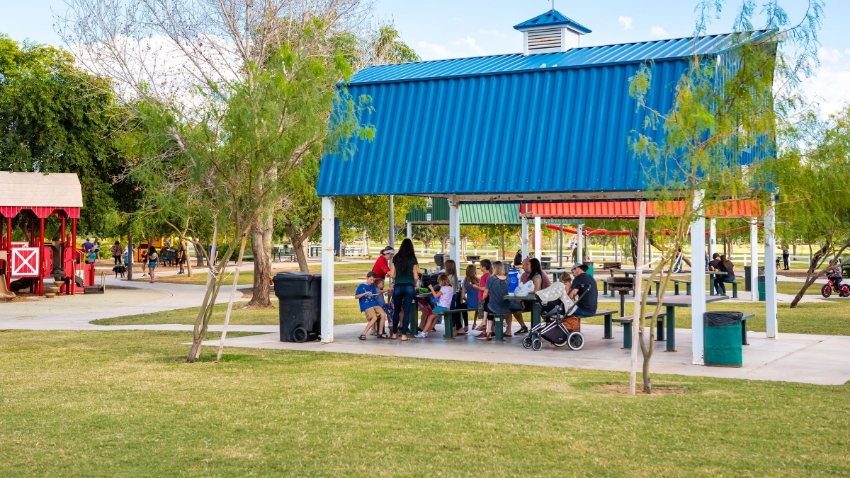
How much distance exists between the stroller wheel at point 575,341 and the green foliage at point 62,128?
887 inches

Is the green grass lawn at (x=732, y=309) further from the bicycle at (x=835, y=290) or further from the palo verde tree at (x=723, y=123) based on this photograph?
the palo verde tree at (x=723, y=123)

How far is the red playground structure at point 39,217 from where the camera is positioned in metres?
31.2

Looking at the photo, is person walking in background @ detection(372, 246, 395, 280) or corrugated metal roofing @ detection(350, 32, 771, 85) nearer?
corrugated metal roofing @ detection(350, 32, 771, 85)

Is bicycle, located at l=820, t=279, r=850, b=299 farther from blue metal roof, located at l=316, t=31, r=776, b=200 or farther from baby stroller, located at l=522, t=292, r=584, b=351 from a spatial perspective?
baby stroller, located at l=522, t=292, r=584, b=351

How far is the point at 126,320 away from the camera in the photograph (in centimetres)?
2228

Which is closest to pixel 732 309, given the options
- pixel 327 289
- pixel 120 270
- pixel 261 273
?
pixel 327 289

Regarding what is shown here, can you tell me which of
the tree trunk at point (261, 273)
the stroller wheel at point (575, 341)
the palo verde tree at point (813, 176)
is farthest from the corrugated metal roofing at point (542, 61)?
the tree trunk at point (261, 273)

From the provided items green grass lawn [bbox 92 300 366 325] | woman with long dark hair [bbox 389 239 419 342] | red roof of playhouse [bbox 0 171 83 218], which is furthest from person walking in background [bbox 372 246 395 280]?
red roof of playhouse [bbox 0 171 83 218]

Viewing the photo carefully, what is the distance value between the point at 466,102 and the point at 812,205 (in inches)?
233

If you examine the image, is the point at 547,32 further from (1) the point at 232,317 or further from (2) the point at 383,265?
(1) the point at 232,317

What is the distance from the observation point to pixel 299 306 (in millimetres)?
16125

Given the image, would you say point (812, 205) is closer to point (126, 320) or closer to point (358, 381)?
point (358, 381)

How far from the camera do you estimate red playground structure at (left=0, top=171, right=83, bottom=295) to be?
3122 cm

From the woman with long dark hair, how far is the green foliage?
19425 mm
